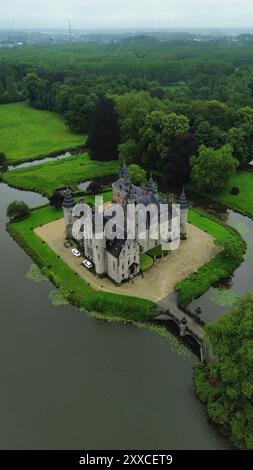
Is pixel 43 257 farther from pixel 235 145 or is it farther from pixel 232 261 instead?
pixel 235 145

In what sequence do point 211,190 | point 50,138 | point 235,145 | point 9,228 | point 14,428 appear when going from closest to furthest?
point 14,428
point 9,228
point 211,190
point 235,145
point 50,138

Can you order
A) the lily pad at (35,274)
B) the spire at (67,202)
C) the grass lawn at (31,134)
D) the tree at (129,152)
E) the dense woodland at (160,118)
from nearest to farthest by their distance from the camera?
1. the lily pad at (35,274)
2. the spire at (67,202)
3. the dense woodland at (160,118)
4. the tree at (129,152)
5. the grass lawn at (31,134)

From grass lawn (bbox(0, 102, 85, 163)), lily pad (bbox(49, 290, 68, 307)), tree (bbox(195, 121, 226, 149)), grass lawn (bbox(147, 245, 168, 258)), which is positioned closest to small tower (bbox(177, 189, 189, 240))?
grass lawn (bbox(147, 245, 168, 258))

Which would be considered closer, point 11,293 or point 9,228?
point 11,293

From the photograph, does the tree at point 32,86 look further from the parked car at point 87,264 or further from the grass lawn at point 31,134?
the parked car at point 87,264

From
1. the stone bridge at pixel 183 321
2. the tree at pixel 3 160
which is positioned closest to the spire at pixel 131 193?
the stone bridge at pixel 183 321

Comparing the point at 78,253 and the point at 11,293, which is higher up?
the point at 78,253

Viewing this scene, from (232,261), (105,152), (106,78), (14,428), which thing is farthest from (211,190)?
(106,78)
